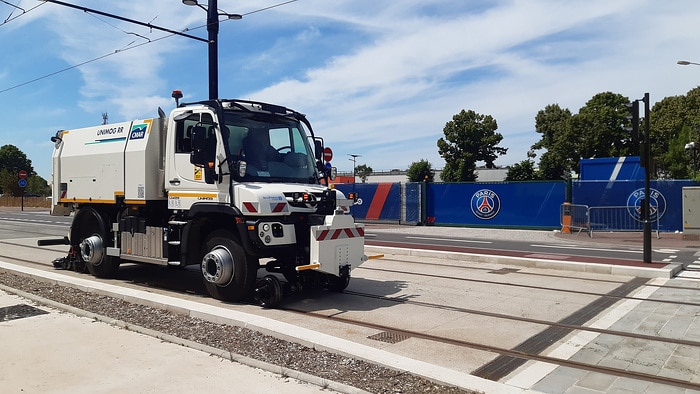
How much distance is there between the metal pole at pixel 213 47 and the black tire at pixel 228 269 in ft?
27.6

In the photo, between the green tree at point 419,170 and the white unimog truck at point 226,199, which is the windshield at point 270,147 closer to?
the white unimog truck at point 226,199

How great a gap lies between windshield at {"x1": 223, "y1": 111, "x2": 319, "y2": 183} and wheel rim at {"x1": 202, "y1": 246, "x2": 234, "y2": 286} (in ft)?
3.76

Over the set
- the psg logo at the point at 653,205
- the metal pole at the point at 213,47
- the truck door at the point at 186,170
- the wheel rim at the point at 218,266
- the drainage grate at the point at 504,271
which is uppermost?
the metal pole at the point at 213,47

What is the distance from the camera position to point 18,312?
289 inches

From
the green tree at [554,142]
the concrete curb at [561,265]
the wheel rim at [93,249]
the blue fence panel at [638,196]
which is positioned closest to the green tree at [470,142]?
the green tree at [554,142]

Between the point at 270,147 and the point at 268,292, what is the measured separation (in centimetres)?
220

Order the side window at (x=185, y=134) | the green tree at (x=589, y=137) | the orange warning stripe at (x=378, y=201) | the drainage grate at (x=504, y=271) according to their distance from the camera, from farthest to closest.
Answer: the green tree at (x=589, y=137) → the orange warning stripe at (x=378, y=201) → the drainage grate at (x=504, y=271) → the side window at (x=185, y=134)

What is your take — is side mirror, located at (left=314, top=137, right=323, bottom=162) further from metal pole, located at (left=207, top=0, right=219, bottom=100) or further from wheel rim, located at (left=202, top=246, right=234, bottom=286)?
metal pole, located at (left=207, top=0, right=219, bottom=100)

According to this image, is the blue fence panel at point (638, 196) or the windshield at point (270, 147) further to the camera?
the blue fence panel at point (638, 196)

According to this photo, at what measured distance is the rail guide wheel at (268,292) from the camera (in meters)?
7.89

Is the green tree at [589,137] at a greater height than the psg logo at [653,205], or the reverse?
the green tree at [589,137]

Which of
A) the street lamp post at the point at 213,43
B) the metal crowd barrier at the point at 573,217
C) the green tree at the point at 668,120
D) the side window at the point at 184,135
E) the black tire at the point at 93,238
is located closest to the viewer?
the side window at the point at 184,135

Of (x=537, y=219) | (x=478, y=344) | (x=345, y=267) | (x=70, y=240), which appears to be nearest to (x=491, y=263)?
(x=345, y=267)

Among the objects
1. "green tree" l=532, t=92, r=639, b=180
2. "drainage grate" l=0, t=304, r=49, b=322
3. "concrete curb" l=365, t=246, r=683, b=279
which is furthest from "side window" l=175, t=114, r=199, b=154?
"green tree" l=532, t=92, r=639, b=180
